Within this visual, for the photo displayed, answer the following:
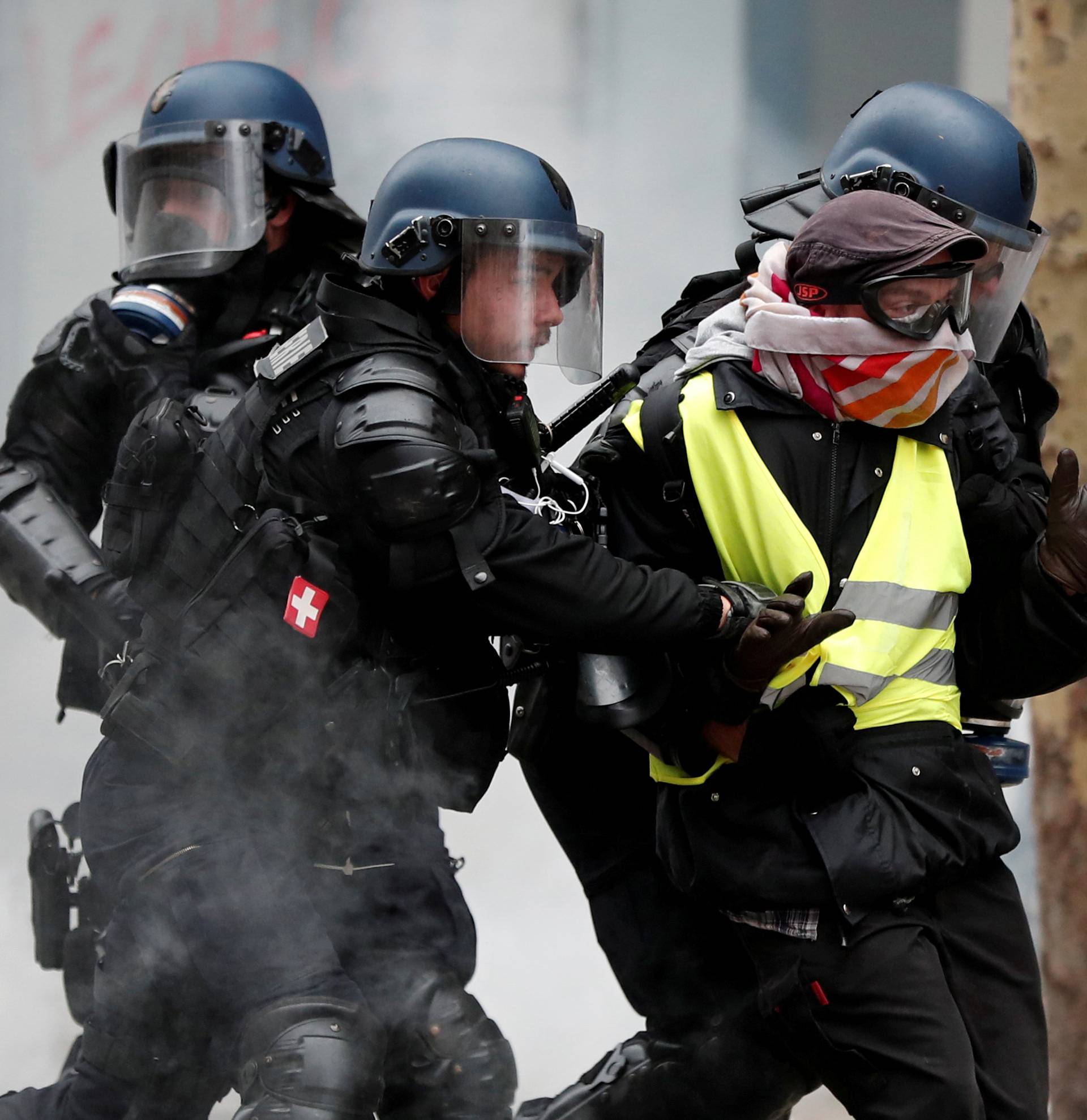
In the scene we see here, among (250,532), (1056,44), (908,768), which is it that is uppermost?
(1056,44)

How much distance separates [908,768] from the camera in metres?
2.72

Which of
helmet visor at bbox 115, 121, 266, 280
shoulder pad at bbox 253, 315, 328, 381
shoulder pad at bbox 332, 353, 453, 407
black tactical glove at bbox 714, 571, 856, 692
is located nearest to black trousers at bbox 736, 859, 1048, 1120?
black tactical glove at bbox 714, 571, 856, 692

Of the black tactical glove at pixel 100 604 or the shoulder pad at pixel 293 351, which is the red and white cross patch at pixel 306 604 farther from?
the black tactical glove at pixel 100 604

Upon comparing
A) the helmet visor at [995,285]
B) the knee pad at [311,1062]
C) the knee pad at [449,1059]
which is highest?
the helmet visor at [995,285]

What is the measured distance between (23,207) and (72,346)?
8.14 feet

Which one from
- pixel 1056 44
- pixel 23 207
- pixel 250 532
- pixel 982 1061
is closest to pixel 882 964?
pixel 982 1061

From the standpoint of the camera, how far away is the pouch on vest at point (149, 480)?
10.3ft

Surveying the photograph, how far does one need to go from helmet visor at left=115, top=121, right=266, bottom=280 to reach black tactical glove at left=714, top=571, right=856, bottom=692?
59.2 inches

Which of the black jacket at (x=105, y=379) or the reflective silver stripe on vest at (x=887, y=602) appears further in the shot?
the black jacket at (x=105, y=379)

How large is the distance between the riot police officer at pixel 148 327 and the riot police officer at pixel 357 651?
18.5 inches

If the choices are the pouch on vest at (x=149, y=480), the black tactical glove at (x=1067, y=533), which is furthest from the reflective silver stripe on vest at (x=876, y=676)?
the pouch on vest at (x=149, y=480)

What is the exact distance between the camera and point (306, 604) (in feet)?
9.46

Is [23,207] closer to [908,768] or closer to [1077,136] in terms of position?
[1077,136]

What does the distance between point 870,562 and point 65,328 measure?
1.84 m
